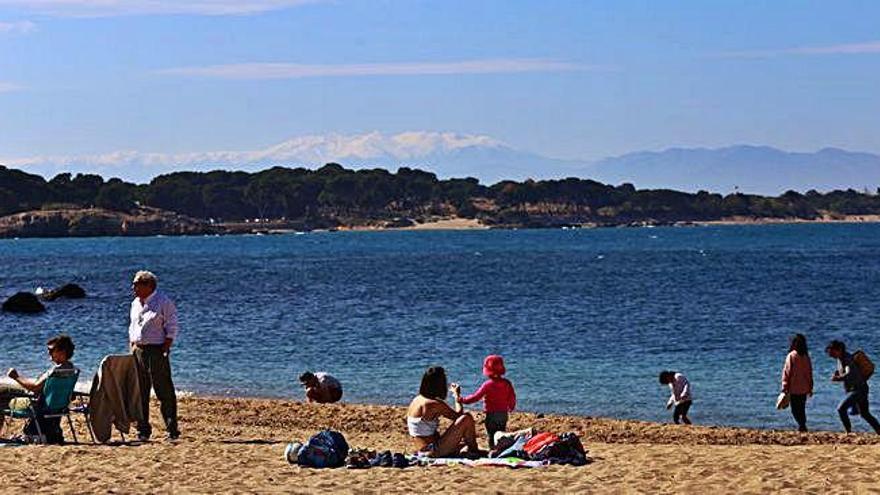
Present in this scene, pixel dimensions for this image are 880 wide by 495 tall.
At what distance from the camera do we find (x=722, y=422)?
22.8 meters

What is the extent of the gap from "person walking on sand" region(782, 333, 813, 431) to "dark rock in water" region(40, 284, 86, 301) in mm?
47610

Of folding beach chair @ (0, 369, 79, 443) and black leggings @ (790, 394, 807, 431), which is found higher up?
folding beach chair @ (0, 369, 79, 443)

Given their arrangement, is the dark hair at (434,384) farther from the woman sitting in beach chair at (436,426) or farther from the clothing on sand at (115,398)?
the clothing on sand at (115,398)

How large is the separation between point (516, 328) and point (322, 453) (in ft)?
98.9

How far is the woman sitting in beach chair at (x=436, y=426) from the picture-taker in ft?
48.4

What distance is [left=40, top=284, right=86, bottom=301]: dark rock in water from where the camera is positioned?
62688 mm

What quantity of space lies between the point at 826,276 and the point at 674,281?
8927 mm

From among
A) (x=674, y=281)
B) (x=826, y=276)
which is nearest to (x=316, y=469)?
(x=674, y=281)

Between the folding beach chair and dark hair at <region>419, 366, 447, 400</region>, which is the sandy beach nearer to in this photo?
the folding beach chair

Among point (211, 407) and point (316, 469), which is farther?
point (211, 407)

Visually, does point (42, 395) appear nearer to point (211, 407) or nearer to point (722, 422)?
point (211, 407)

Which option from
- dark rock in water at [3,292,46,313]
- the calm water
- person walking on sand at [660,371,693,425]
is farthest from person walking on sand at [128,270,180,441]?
dark rock in water at [3,292,46,313]

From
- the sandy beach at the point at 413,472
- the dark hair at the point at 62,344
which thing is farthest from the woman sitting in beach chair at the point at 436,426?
the dark hair at the point at 62,344

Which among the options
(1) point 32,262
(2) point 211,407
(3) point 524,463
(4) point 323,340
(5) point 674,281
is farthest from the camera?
(1) point 32,262
